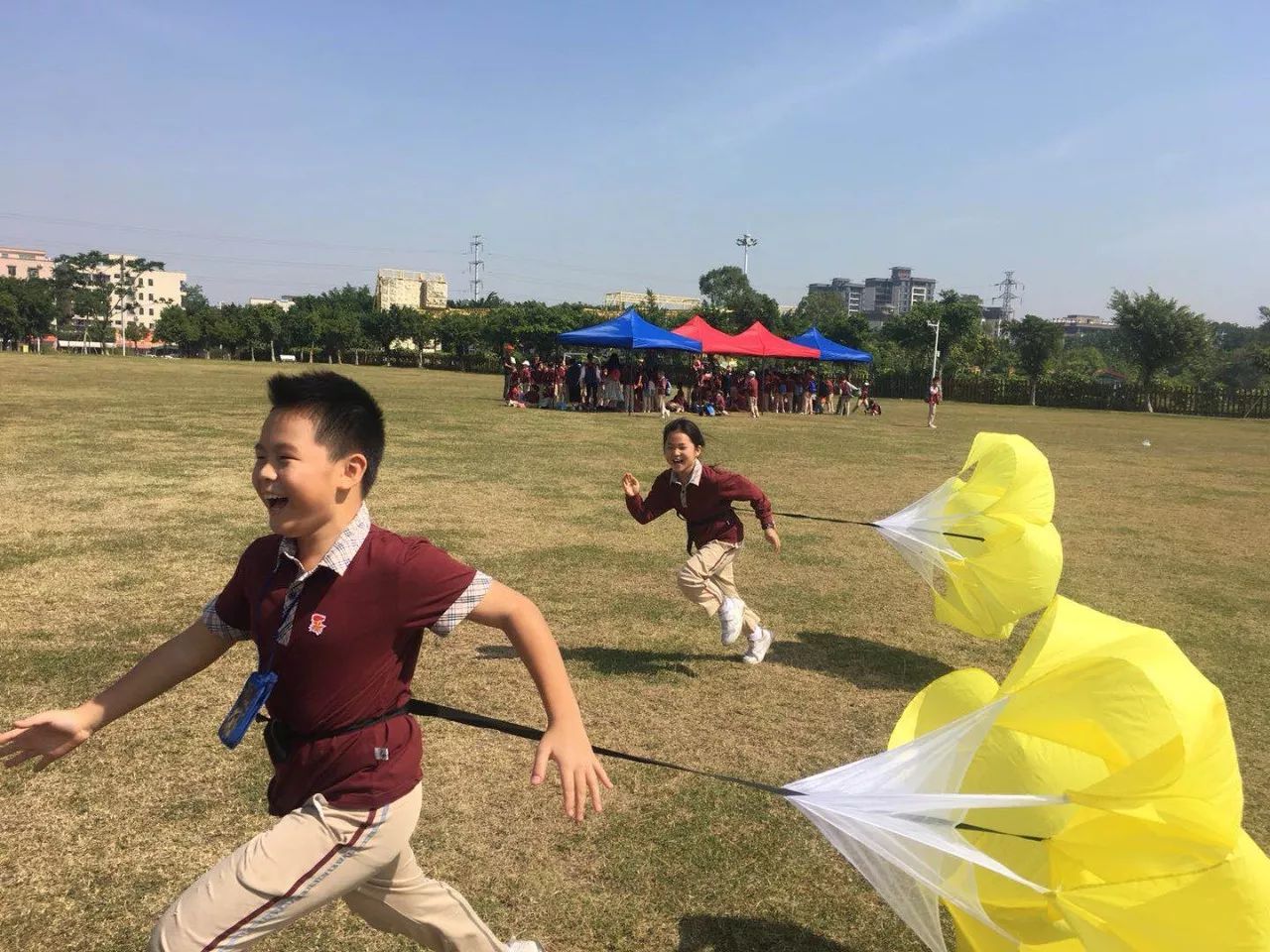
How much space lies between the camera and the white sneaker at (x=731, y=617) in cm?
635

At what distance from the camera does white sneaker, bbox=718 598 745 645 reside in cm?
635

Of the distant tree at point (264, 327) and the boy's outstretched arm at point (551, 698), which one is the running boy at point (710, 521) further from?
the distant tree at point (264, 327)

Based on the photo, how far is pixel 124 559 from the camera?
27.0 feet

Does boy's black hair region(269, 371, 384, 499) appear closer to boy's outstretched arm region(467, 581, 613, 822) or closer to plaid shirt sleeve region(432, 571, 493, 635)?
plaid shirt sleeve region(432, 571, 493, 635)

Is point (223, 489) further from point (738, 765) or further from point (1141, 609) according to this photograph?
point (1141, 609)

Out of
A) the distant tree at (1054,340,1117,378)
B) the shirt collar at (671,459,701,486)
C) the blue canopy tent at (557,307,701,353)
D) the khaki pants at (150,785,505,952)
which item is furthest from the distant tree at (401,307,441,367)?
the khaki pants at (150,785,505,952)

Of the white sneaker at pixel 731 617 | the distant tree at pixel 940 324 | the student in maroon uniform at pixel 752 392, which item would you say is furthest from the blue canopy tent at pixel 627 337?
the distant tree at pixel 940 324

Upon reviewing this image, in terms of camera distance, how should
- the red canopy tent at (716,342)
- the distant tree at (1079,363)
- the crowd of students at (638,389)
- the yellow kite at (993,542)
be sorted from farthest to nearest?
the distant tree at (1079,363) → the red canopy tent at (716,342) → the crowd of students at (638,389) → the yellow kite at (993,542)

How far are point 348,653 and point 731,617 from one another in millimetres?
4264

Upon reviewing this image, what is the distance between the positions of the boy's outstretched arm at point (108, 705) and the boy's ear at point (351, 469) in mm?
567

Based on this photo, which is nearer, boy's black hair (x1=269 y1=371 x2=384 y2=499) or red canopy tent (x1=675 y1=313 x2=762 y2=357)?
boy's black hair (x1=269 y1=371 x2=384 y2=499)

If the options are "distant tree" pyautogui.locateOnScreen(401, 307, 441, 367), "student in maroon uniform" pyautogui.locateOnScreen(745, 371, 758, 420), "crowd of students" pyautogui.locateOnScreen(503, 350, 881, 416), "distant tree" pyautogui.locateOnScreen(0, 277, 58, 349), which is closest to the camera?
"crowd of students" pyautogui.locateOnScreen(503, 350, 881, 416)

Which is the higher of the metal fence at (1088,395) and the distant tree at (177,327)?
the distant tree at (177,327)

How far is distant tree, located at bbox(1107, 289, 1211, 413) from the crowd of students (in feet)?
92.9
